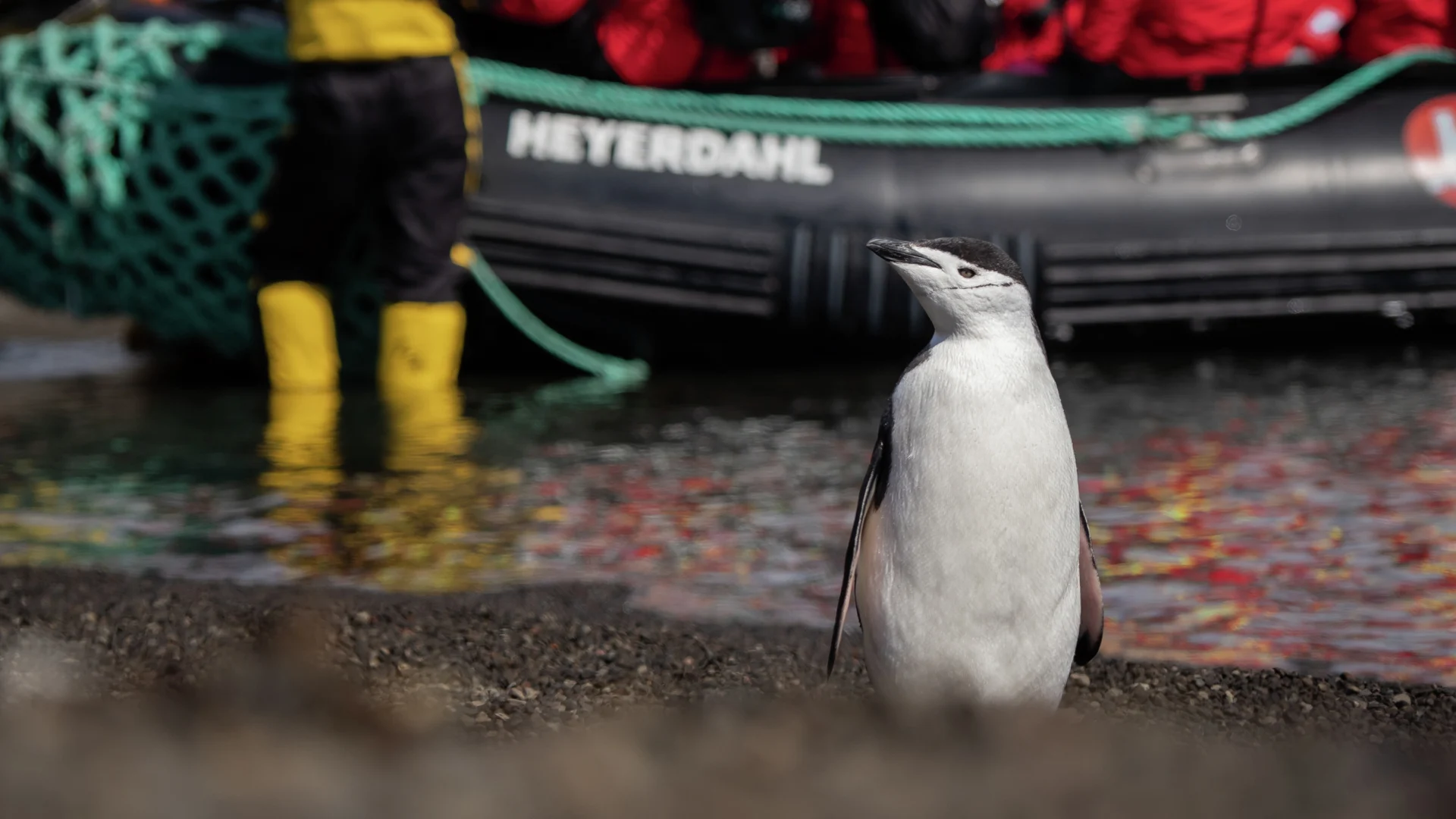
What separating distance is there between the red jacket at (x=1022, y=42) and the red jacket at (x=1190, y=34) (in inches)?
8.6

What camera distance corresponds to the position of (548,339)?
6664 millimetres

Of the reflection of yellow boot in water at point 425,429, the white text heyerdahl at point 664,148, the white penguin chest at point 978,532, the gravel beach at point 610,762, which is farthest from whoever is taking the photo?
the white text heyerdahl at point 664,148

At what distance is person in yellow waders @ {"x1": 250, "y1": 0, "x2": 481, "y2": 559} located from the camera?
19.4 ft

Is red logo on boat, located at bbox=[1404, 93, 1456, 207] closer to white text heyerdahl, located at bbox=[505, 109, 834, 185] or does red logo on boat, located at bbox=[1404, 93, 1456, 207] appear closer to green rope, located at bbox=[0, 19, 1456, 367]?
green rope, located at bbox=[0, 19, 1456, 367]

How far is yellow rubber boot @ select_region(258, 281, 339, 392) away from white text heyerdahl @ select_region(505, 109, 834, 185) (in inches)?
34.5

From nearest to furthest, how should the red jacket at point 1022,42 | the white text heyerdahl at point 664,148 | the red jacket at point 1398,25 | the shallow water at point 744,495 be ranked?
the shallow water at point 744,495
the white text heyerdahl at point 664,148
the red jacket at point 1398,25
the red jacket at point 1022,42

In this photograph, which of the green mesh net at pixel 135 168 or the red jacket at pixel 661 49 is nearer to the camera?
the green mesh net at pixel 135 168

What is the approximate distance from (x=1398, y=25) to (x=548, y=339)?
11.0 ft

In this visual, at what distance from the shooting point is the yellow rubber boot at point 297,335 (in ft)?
20.7

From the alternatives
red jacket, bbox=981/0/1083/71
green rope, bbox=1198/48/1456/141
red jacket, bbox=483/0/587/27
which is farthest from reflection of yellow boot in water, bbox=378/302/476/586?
green rope, bbox=1198/48/1456/141

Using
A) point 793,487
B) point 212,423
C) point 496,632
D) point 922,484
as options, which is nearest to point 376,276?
point 212,423

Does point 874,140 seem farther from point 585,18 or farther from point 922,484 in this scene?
point 922,484

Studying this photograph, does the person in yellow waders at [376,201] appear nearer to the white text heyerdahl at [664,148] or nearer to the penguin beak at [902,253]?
the white text heyerdahl at [664,148]

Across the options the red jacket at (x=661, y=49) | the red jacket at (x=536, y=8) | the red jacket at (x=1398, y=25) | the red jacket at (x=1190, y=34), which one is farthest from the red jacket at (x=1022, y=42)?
the red jacket at (x=536, y=8)
